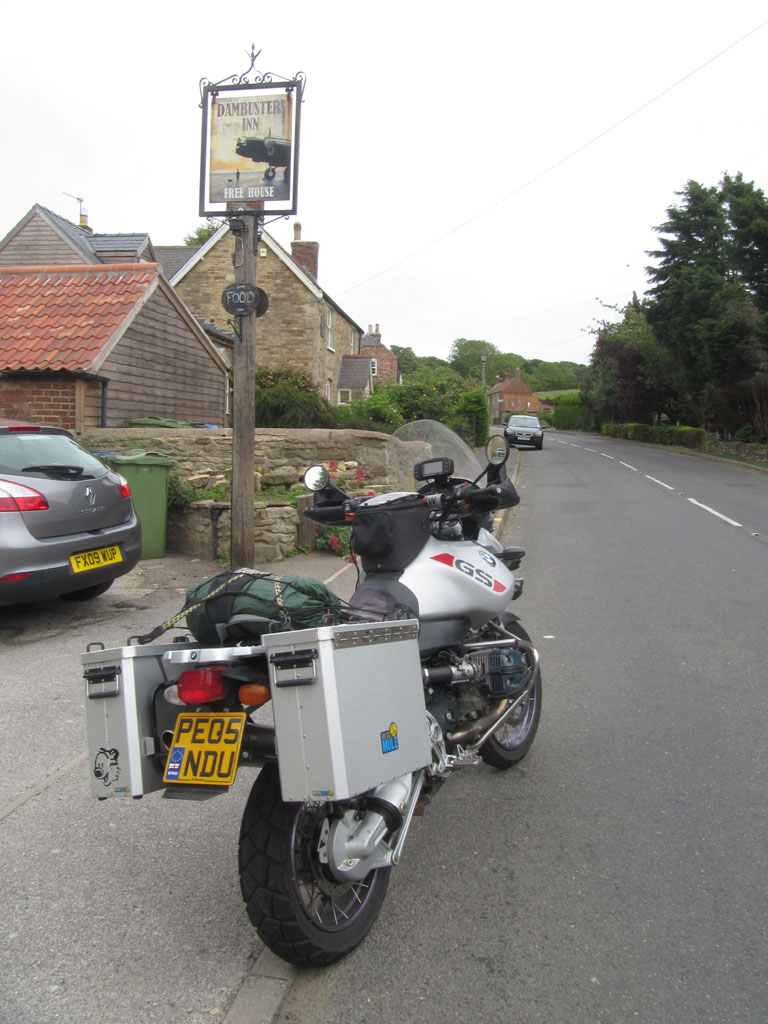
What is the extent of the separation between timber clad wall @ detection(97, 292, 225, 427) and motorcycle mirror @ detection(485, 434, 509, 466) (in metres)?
8.63

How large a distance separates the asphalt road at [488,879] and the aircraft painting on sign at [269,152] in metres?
5.26

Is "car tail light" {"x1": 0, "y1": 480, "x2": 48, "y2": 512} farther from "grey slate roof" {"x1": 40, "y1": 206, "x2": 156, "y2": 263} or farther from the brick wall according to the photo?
"grey slate roof" {"x1": 40, "y1": 206, "x2": 156, "y2": 263}

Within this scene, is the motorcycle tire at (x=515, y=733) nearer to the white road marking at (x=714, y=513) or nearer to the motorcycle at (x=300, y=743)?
the motorcycle at (x=300, y=743)

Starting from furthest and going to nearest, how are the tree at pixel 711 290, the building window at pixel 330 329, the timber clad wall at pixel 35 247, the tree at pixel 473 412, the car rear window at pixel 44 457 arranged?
the building window at pixel 330 329
the tree at pixel 711 290
the tree at pixel 473 412
the timber clad wall at pixel 35 247
the car rear window at pixel 44 457

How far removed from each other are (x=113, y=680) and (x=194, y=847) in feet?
3.73

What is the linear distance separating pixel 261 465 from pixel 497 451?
720cm

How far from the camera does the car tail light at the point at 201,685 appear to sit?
2352 millimetres

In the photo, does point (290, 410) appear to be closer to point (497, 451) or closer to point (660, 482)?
point (660, 482)

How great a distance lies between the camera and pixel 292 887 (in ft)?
7.59

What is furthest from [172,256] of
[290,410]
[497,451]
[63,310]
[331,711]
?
[331,711]

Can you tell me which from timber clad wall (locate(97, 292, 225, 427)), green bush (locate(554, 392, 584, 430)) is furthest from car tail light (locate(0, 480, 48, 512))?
green bush (locate(554, 392, 584, 430))

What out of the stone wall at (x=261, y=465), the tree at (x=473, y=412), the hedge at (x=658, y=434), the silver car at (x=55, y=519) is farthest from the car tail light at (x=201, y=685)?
the hedge at (x=658, y=434)

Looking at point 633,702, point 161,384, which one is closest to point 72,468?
point 633,702

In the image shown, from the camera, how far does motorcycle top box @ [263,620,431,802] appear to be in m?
2.21
